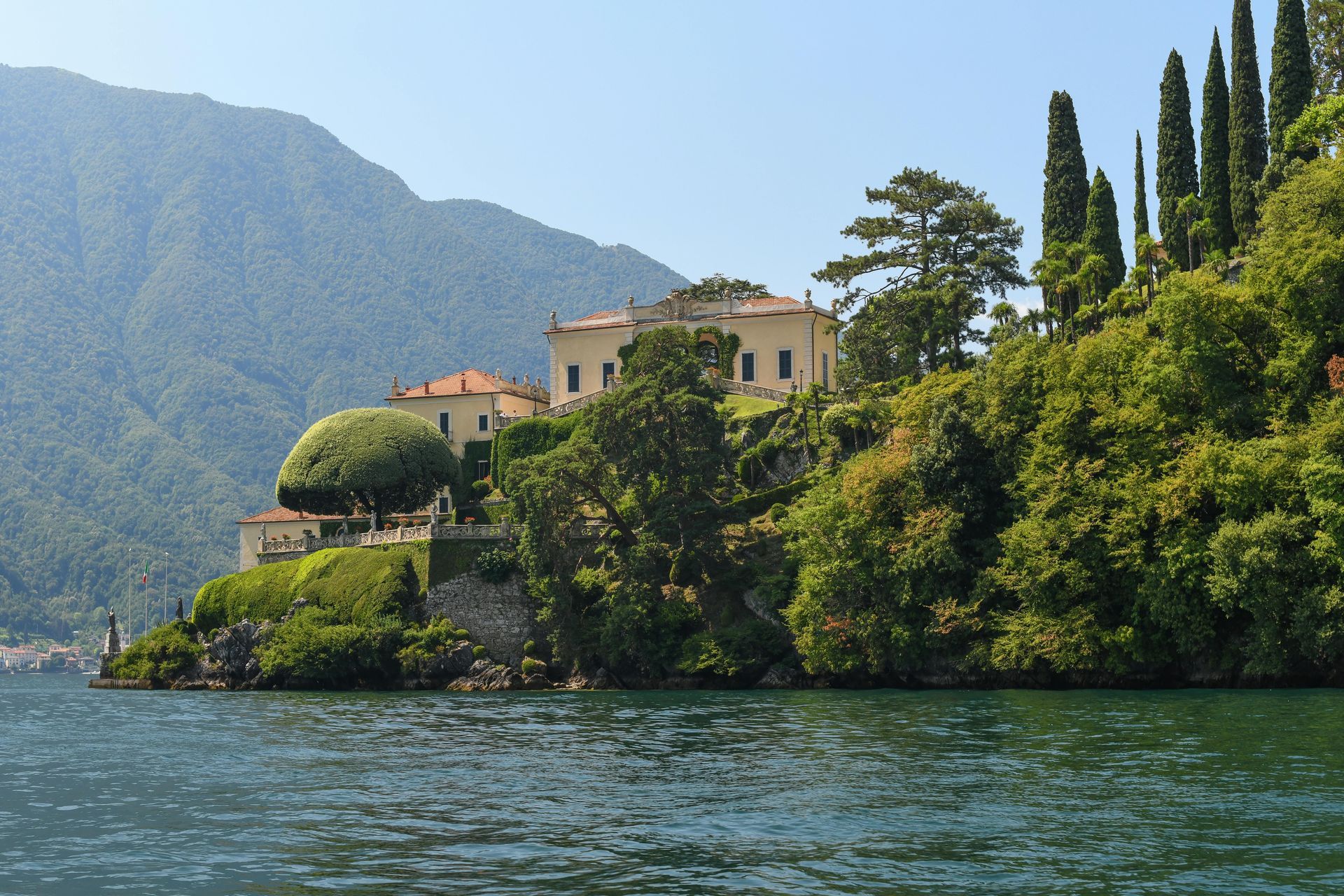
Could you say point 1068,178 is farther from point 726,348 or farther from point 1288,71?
point 726,348

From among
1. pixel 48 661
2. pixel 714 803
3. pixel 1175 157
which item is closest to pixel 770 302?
pixel 1175 157

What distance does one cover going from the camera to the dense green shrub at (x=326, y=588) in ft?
219

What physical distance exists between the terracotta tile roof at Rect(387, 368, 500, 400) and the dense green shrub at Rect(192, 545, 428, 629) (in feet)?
65.8

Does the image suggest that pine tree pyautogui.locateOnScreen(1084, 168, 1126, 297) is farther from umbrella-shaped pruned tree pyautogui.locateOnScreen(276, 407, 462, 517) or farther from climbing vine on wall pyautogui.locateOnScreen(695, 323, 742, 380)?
umbrella-shaped pruned tree pyautogui.locateOnScreen(276, 407, 462, 517)

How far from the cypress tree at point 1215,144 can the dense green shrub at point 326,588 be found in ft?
138

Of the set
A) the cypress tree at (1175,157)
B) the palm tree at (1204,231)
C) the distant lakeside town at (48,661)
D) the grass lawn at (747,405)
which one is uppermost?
the cypress tree at (1175,157)

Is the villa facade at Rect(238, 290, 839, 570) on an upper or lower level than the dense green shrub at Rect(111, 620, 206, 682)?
upper

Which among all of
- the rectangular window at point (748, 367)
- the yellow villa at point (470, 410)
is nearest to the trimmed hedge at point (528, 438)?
the yellow villa at point (470, 410)

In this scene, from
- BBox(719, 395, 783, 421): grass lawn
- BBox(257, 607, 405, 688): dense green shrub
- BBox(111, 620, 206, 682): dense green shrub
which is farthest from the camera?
BBox(719, 395, 783, 421): grass lawn

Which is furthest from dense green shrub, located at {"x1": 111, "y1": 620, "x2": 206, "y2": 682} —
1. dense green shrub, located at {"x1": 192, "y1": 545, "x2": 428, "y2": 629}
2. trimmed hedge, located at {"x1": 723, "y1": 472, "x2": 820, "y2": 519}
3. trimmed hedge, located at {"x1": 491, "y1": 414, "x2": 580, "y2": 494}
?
trimmed hedge, located at {"x1": 723, "y1": 472, "x2": 820, "y2": 519}

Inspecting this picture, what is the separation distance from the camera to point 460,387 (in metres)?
91.4

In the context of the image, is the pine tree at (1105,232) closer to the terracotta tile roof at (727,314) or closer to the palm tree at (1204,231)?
the palm tree at (1204,231)

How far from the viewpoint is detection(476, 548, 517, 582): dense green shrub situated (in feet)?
217

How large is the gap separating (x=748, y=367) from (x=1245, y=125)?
107 feet
